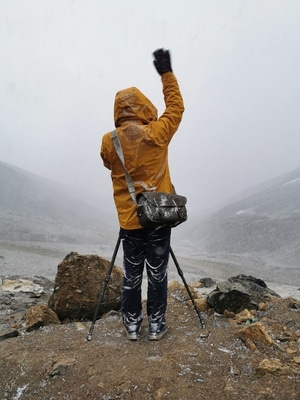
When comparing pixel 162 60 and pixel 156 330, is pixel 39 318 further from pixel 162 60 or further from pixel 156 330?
pixel 162 60

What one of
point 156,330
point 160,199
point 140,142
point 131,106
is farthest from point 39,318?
point 131,106

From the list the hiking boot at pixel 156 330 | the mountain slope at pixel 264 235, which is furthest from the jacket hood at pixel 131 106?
the mountain slope at pixel 264 235

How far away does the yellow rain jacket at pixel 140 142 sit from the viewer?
158 inches

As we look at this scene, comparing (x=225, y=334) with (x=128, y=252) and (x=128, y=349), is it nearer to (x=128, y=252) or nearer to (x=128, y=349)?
(x=128, y=349)

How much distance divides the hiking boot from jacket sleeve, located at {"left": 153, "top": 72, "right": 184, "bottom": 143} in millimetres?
2389

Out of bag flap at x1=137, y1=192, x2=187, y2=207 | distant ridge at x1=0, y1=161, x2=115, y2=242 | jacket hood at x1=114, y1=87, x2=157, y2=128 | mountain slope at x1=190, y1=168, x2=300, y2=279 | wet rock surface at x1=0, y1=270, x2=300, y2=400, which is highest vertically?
distant ridge at x1=0, y1=161, x2=115, y2=242

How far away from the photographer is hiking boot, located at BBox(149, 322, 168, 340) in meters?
4.15

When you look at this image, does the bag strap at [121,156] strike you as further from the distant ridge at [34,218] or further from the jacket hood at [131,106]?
the distant ridge at [34,218]

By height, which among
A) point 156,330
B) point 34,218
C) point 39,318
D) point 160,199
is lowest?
point 156,330

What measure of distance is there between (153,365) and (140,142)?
8.25 ft

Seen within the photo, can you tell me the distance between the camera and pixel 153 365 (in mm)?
3375

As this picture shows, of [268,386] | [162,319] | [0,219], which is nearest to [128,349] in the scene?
[162,319]

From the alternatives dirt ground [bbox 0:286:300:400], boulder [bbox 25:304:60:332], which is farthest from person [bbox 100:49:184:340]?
boulder [bbox 25:304:60:332]

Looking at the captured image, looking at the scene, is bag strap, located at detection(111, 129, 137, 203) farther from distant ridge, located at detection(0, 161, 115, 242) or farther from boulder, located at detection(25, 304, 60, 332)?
distant ridge, located at detection(0, 161, 115, 242)
